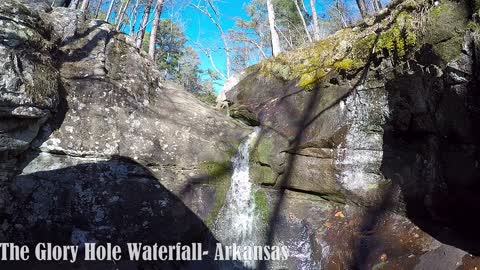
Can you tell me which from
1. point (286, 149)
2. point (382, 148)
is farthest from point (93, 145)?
point (382, 148)

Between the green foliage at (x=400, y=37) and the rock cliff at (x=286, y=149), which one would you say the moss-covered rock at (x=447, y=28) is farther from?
the green foliage at (x=400, y=37)

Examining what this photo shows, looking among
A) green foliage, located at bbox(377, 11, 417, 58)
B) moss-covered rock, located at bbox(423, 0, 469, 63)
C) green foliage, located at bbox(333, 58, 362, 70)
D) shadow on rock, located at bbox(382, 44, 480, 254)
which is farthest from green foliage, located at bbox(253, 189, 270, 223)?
moss-covered rock, located at bbox(423, 0, 469, 63)

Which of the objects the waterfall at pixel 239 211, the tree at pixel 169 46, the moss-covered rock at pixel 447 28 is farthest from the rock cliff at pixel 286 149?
the tree at pixel 169 46

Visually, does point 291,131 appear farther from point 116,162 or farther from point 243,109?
point 116,162

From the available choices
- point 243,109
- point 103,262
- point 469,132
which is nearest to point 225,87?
point 243,109

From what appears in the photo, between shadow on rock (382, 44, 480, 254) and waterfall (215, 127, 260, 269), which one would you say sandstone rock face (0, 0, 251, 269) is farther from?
shadow on rock (382, 44, 480, 254)

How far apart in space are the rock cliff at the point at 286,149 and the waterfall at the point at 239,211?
13cm

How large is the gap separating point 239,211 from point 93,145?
2.63 metres

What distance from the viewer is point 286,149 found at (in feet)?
19.3

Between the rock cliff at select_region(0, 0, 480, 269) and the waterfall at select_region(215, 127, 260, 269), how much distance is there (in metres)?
0.13

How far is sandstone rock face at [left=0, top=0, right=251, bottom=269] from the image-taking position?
4922mm

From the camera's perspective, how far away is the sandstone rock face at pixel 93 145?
4.92 metres

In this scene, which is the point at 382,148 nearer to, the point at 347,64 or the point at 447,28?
the point at 347,64

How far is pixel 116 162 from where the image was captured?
220 inches
